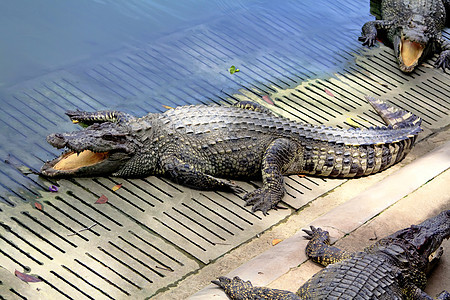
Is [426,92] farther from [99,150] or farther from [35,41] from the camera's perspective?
[35,41]

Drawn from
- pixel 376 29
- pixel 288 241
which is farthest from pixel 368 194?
pixel 376 29

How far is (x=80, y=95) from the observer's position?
24.0 ft

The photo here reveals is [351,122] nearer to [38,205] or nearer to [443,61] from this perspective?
[443,61]

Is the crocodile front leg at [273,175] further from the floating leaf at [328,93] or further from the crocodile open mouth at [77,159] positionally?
the floating leaf at [328,93]

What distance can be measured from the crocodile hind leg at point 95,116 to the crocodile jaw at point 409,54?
4284mm

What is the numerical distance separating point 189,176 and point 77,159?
115 cm

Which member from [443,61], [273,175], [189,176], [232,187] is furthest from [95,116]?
[443,61]

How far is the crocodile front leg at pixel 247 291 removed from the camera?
4577mm

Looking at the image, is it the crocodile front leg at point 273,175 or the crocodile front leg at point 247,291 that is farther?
the crocodile front leg at point 273,175

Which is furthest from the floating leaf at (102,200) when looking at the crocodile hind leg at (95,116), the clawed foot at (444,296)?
the clawed foot at (444,296)

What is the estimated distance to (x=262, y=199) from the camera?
20.5ft

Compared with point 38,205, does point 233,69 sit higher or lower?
higher

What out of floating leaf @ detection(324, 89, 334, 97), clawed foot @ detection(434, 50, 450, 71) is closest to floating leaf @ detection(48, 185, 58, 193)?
floating leaf @ detection(324, 89, 334, 97)

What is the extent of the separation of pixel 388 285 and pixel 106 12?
21.7 ft
